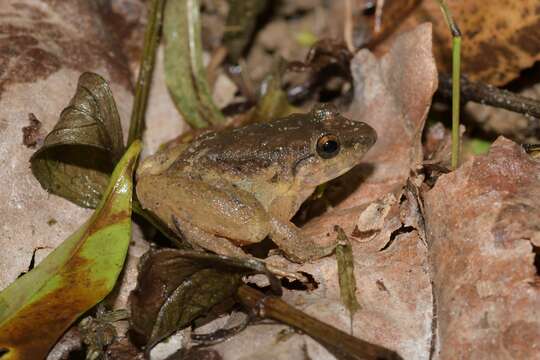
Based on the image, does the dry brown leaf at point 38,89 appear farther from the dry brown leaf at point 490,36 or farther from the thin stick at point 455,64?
the dry brown leaf at point 490,36

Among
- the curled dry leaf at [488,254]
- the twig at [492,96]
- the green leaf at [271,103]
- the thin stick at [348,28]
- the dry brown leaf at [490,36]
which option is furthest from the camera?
the thin stick at [348,28]

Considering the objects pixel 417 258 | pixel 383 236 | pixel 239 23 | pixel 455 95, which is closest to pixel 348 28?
pixel 239 23

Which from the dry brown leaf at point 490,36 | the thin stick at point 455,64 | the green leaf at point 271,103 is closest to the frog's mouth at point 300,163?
the green leaf at point 271,103

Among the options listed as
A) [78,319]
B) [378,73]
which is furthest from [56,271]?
[378,73]

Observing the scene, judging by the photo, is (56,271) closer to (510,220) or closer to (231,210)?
(231,210)

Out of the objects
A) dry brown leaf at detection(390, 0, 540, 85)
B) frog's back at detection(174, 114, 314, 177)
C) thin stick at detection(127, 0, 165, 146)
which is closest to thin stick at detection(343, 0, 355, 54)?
dry brown leaf at detection(390, 0, 540, 85)

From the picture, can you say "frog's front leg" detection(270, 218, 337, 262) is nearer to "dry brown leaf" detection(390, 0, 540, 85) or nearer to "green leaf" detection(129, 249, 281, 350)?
"green leaf" detection(129, 249, 281, 350)
